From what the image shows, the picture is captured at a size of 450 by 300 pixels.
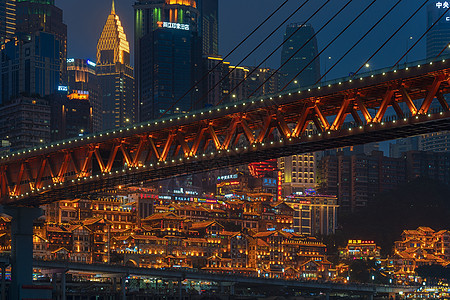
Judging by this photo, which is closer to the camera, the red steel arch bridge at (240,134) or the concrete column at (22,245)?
the red steel arch bridge at (240,134)

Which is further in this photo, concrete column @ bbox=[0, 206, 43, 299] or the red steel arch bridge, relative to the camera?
concrete column @ bbox=[0, 206, 43, 299]

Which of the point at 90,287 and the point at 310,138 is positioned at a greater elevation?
the point at 310,138

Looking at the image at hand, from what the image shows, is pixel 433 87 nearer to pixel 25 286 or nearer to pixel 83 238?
pixel 25 286

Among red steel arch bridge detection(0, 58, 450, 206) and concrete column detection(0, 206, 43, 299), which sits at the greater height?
red steel arch bridge detection(0, 58, 450, 206)


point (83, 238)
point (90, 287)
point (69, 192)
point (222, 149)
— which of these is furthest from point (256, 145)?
point (83, 238)

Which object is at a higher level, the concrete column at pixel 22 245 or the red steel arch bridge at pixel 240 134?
the red steel arch bridge at pixel 240 134
